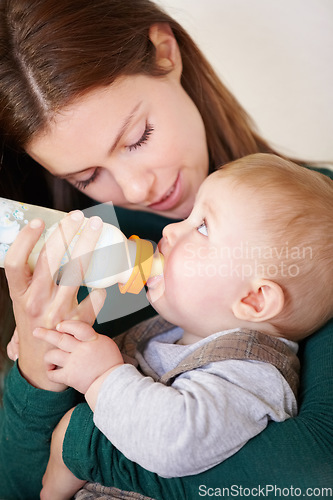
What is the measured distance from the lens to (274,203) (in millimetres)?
990

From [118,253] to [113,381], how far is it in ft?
0.86

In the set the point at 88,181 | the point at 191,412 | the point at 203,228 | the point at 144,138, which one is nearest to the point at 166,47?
the point at 144,138

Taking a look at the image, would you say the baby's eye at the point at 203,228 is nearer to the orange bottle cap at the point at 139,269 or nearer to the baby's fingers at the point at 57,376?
the orange bottle cap at the point at 139,269

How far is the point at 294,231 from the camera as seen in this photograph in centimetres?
98

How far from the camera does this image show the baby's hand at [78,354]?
3.23ft

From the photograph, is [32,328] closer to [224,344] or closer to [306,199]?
[224,344]

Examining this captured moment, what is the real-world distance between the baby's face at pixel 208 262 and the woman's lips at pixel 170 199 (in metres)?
0.21

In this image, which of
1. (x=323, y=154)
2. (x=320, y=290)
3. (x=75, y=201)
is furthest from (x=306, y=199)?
(x=323, y=154)

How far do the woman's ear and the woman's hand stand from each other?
0.54 m

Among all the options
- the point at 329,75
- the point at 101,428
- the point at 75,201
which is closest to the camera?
the point at 101,428

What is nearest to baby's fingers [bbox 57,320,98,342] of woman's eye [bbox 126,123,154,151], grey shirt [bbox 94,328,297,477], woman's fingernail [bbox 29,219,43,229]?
grey shirt [bbox 94,328,297,477]

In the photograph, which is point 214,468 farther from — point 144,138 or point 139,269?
point 144,138

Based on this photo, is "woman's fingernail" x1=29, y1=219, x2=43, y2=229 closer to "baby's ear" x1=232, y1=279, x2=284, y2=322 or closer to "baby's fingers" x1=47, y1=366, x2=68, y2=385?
"baby's fingers" x1=47, y1=366, x2=68, y2=385

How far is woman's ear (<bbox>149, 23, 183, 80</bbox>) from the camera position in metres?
1.30
